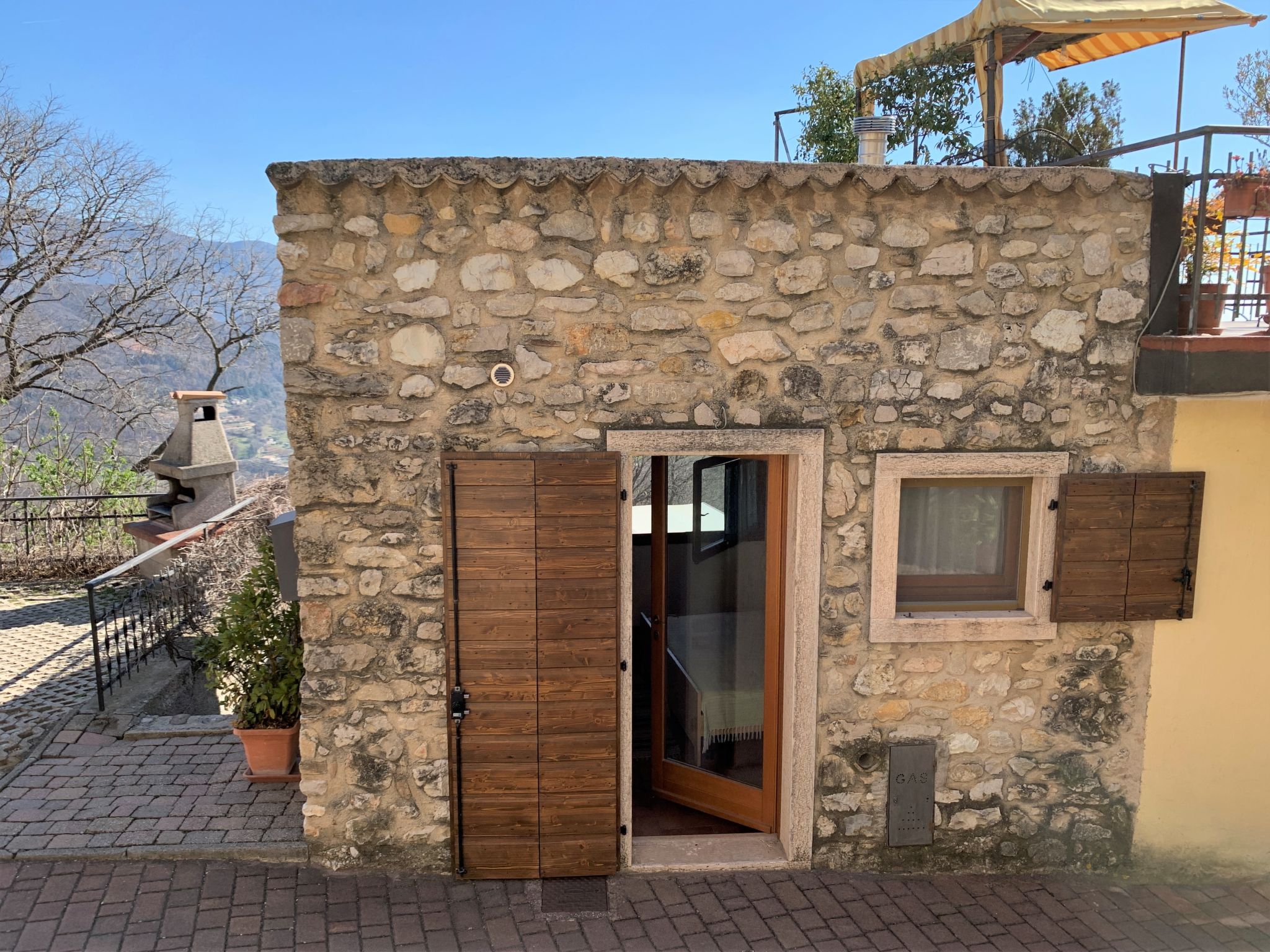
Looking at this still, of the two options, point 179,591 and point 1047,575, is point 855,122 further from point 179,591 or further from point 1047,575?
point 179,591

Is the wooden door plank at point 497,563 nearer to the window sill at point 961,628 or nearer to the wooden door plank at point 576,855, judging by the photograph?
the wooden door plank at point 576,855

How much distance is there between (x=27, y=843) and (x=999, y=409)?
5.47 m

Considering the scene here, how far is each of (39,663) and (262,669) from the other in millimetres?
3584

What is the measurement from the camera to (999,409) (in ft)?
13.6

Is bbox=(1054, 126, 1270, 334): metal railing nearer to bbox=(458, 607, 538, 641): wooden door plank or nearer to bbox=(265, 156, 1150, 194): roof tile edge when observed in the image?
bbox=(265, 156, 1150, 194): roof tile edge

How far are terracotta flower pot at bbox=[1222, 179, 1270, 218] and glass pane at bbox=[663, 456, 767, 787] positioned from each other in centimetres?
261

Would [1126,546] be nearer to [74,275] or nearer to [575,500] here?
[575,500]

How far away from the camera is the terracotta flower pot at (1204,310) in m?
4.06

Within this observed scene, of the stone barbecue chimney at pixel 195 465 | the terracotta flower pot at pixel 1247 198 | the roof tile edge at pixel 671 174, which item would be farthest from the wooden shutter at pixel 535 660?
the stone barbecue chimney at pixel 195 465

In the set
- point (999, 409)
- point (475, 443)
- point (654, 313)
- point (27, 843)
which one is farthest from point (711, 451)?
point (27, 843)

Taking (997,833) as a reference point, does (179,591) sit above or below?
above

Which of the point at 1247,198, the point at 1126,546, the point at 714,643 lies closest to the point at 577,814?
the point at 714,643

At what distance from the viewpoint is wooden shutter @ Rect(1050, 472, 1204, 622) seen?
420cm

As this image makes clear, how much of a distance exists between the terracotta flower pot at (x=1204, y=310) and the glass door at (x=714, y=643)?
2.18 meters
